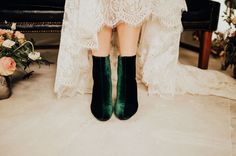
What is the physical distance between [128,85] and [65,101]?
367mm

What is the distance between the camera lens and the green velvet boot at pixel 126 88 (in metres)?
1.21

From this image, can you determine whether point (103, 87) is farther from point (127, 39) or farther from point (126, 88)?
point (127, 39)

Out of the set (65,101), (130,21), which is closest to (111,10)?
(130,21)

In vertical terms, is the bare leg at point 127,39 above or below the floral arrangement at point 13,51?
above

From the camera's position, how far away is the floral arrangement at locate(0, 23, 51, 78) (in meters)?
1.39

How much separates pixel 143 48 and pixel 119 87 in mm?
394

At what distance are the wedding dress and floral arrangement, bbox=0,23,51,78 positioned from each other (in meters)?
0.22

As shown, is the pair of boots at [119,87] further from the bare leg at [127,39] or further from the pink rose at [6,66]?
the pink rose at [6,66]

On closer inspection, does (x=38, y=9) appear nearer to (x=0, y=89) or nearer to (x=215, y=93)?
(x=0, y=89)

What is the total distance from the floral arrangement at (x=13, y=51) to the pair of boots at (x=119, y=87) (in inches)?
17.2

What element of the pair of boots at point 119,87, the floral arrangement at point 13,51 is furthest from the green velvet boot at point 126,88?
the floral arrangement at point 13,51

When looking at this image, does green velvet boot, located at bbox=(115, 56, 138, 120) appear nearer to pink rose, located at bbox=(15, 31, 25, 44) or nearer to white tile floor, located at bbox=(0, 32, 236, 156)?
white tile floor, located at bbox=(0, 32, 236, 156)

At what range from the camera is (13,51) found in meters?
1.48

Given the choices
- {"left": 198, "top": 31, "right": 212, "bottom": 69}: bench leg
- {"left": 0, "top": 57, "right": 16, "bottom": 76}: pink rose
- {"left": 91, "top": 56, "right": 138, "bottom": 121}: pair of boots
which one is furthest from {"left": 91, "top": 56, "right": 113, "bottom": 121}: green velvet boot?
{"left": 198, "top": 31, "right": 212, "bottom": 69}: bench leg
